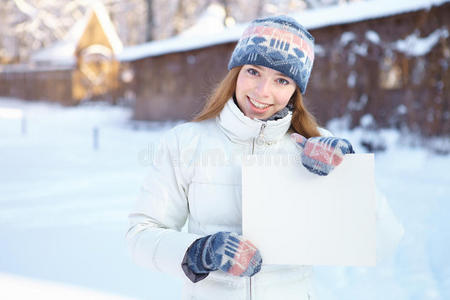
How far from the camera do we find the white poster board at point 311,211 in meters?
1.41

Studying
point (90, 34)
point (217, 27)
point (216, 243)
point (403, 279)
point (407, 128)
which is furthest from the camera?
point (90, 34)

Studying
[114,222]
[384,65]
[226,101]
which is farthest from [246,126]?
[384,65]

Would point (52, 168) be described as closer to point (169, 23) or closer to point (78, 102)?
point (78, 102)

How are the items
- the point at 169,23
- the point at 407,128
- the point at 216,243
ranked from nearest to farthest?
1. the point at 216,243
2. the point at 407,128
3. the point at 169,23

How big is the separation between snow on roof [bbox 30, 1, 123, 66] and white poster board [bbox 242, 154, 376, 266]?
26.9 meters

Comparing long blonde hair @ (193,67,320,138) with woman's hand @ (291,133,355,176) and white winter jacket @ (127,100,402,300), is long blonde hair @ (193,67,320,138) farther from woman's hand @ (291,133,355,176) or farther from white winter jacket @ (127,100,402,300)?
woman's hand @ (291,133,355,176)

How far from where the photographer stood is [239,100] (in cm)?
167

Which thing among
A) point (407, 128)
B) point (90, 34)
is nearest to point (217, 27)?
point (90, 34)

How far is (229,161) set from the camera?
158cm

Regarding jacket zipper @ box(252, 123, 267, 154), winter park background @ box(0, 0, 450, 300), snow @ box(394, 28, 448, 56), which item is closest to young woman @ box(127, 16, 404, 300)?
jacket zipper @ box(252, 123, 267, 154)

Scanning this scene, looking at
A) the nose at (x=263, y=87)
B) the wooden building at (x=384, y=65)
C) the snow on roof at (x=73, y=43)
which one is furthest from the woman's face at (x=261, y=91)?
the snow on roof at (x=73, y=43)

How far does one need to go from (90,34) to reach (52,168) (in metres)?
19.4

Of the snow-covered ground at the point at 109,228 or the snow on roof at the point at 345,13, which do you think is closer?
the snow-covered ground at the point at 109,228

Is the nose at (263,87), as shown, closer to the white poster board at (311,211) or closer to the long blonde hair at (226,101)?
the long blonde hair at (226,101)
